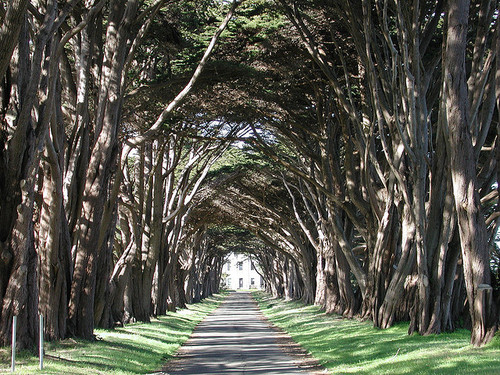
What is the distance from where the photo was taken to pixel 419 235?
13570 mm

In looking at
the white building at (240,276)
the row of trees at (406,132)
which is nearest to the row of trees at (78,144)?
the row of trees at (406,132)

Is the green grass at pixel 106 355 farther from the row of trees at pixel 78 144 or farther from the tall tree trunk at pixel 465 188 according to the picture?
the tall tree trunk at pixel 465 188

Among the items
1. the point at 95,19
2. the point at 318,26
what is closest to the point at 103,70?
the point at 95,19

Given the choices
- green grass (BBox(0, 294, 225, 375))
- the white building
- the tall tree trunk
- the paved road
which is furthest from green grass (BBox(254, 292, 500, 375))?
the white building

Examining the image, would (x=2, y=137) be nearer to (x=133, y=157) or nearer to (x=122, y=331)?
(x=122, y=331)

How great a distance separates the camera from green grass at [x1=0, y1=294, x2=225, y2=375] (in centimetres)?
952

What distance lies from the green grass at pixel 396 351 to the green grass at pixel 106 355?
10.7 ft

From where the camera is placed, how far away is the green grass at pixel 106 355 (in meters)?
9.52

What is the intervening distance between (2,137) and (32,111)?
79cm

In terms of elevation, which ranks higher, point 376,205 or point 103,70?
point 103,70

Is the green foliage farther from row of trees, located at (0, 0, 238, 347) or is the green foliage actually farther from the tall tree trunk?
the tall tree trunk

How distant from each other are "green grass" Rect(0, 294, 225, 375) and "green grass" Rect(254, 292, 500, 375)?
10.7 feet

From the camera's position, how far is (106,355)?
12266mm

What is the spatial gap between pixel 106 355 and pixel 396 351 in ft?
16.7
